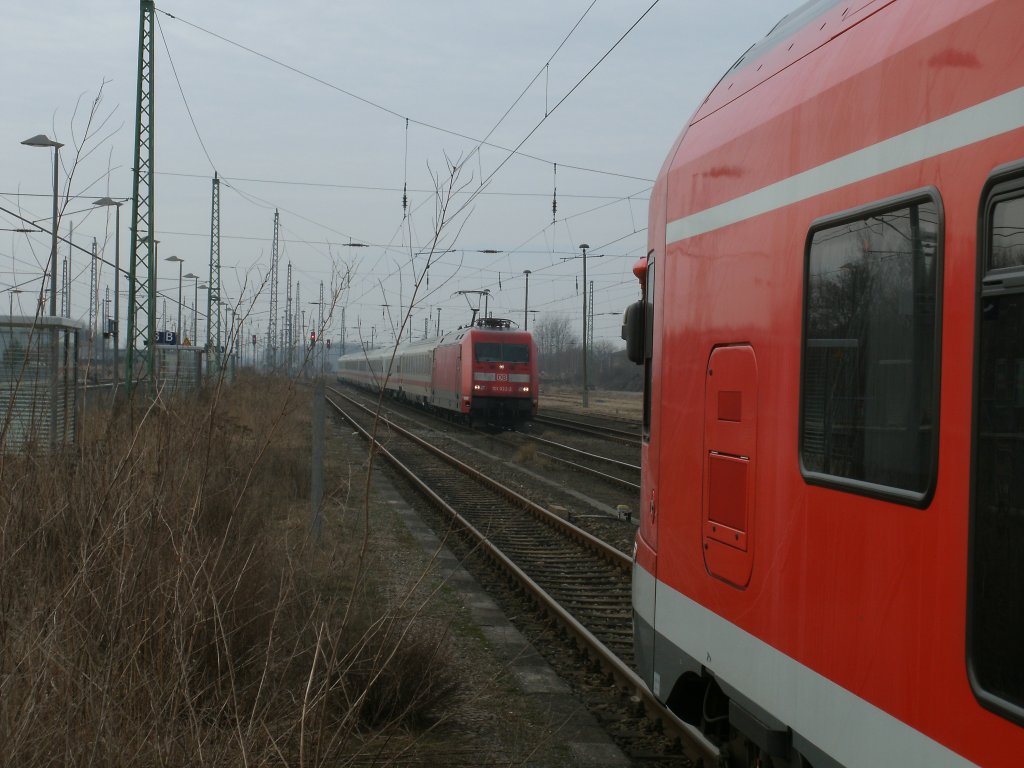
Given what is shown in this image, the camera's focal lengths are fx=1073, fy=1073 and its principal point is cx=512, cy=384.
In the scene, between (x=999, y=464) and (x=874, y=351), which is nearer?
(x=999, y=464)

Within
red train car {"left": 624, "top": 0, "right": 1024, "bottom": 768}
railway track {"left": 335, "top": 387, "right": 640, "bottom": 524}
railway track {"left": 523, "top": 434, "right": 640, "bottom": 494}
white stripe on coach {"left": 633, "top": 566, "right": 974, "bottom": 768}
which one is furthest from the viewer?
railway track {"left": 523, "top": 434, "right": 640, "bottom": 494}

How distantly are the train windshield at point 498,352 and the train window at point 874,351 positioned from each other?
27.4 m

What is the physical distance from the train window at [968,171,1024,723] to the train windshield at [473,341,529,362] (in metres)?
28.3

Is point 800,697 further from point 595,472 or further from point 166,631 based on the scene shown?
point 595,472

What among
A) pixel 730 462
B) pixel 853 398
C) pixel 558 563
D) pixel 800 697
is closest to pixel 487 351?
pixel 558 563

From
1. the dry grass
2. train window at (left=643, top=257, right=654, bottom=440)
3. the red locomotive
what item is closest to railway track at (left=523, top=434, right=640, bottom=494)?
the red locomotive

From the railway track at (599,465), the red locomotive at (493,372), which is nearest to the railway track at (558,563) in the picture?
the railway track at (599,465)

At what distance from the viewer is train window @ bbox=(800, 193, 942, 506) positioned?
8.80 feet

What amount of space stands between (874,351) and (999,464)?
2.27 ft

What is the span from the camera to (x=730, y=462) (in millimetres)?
3852

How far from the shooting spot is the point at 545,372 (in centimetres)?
11556

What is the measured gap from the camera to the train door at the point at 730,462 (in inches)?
145

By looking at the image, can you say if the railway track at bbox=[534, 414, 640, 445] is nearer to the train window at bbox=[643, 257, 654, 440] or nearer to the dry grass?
the dry grass

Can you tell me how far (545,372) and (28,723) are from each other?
369 ft
